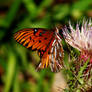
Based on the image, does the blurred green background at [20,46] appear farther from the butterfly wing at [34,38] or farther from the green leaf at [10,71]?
the butterfly wing at [34,38]

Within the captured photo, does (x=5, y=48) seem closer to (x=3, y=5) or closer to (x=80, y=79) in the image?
(x=3, y=5)

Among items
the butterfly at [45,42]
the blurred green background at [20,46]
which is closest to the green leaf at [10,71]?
the blurred green background at [20,46]

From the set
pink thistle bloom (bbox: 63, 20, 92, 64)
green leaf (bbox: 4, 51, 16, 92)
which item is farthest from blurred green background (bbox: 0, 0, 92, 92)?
pink thistle bloom (bbox: 63, 20, 92, 64)

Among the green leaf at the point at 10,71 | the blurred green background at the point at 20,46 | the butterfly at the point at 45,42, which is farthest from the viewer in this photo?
the blurred green background at the point at 20,46

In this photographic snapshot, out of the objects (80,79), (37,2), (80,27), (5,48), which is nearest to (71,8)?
(37,2)

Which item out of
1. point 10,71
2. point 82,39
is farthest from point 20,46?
point 82,39

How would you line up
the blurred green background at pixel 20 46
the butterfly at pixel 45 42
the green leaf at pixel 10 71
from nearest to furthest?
the butterfly at pixel 45 42 < the green leaf at pixel 10 71 < the blurred green background at pixel 20 46

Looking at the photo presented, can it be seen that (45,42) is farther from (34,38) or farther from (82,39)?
(82,39)
